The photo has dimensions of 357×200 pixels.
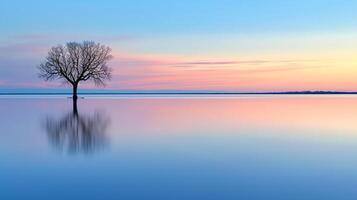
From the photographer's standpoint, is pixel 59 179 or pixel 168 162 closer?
pixel 59 179

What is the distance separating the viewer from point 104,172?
7527mm

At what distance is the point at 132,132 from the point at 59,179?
790cm

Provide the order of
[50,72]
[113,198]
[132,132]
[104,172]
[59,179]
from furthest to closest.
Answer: [50,72]
[132,132]
[104,172]
[59,179]
[113,198]

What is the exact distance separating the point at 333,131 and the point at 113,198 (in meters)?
11.8

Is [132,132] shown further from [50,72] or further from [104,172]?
[50,72]

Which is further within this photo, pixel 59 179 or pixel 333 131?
pixel 333 131

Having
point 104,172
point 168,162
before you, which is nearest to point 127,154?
point 168,162

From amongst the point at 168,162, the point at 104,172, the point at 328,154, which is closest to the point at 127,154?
the point at 168,162

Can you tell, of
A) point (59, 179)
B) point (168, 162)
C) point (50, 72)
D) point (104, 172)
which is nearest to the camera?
point (59, 179)

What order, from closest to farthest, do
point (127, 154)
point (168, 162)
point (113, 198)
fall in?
point (113, 198) < point (168, 162) < point (127, 154)

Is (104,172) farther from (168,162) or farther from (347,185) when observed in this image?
(347,185)

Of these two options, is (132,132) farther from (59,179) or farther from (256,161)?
(59,179)

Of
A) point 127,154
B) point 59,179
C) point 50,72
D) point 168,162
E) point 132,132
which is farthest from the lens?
point 50,72

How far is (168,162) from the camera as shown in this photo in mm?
8742
